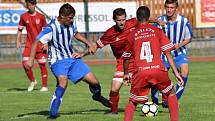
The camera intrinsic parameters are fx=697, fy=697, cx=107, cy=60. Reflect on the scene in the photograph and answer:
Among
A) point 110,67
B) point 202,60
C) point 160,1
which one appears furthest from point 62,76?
point 160,1

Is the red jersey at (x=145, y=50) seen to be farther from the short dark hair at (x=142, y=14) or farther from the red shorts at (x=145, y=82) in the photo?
the short dark hair at (x=142, y=14)

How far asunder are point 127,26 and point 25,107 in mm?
3157

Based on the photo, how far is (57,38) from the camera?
41.6 feet

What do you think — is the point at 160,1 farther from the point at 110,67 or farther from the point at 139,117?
the point at 139,117

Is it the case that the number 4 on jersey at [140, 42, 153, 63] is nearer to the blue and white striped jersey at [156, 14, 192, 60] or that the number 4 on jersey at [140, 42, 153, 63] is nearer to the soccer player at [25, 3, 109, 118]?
the soccer player at [25, 3, 109, 118]

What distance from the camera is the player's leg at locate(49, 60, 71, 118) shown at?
1241 centimetres

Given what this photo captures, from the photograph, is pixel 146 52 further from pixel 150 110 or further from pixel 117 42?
pixel 117 42

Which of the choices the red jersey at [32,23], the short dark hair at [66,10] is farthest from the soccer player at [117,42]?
the red jersey at [32,23]

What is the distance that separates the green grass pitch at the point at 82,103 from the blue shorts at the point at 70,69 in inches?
28.6

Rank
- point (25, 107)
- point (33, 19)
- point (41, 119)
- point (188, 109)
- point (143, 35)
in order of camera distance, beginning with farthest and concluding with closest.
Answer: point (33, 19) < point (25, 107) < point (188, 109) < point (41, 119) < point (143, 35)

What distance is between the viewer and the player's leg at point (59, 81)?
488 inches

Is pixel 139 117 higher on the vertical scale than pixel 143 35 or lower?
lower

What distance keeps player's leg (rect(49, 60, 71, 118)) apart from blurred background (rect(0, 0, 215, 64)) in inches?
760

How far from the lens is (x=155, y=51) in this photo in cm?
1020
